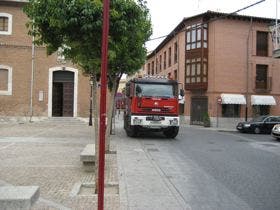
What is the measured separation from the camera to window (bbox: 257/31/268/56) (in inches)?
1651

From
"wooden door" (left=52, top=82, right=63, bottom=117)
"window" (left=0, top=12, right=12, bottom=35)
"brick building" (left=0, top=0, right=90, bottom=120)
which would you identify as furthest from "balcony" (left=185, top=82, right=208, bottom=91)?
"window" (left=0, top=12, right=12, bottom=35)

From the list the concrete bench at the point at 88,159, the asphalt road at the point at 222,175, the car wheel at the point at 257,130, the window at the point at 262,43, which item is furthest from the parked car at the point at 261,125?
the concrete bench at the point at 88,159

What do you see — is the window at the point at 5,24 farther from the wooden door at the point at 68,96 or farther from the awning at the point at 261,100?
the awning at the point at 261,100

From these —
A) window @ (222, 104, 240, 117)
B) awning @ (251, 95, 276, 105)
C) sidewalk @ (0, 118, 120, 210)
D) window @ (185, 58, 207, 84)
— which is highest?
window @ (185, 58, 207, 84)

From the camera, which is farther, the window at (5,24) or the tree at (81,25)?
the window at (5,24)

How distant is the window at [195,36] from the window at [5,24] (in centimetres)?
1544

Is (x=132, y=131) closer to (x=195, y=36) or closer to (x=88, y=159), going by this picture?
(x=88, y=159)

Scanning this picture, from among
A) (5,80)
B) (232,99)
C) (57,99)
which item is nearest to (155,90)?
(57,99)

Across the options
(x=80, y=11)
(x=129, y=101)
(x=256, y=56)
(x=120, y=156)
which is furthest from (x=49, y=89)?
(x=80, y=11)

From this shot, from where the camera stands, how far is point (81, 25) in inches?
354

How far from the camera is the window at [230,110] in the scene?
1603 inches

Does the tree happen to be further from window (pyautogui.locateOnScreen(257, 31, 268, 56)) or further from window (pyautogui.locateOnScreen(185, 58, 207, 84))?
window (pyautogui.locateOnScreen(257, 31, 268, 56))

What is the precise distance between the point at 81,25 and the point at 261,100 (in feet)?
111

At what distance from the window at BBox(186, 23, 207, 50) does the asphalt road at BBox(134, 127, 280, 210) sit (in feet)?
79.4
